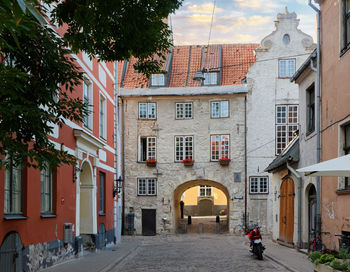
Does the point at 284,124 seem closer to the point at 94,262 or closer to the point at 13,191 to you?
the point at 94,262

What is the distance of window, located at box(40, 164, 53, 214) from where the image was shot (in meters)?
14.1

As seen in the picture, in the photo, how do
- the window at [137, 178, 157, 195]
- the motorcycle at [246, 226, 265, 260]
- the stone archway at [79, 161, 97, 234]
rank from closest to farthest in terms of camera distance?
1. the motorcycle at [246, 226, 265, 260]
2. the stone archway at [79, 161, 97, 234]
3. the window at [137, 178, 157, 195]

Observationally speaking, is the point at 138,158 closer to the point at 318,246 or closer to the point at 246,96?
the point at 246,96

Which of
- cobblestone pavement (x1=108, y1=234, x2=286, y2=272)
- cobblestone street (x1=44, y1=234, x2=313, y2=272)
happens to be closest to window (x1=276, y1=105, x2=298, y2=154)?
cobblestone street (x1=44, y1=234, x2=313, y2=272)

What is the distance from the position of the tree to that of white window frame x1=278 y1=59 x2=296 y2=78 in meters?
24.4

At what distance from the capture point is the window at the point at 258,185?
33.3 m

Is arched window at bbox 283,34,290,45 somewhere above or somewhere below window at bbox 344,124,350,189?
above

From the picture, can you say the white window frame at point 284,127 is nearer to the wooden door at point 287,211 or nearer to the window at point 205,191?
the wooden door at point 287,211

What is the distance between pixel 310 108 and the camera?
62.4 feet

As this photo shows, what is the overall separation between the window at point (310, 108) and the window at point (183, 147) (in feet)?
51.7

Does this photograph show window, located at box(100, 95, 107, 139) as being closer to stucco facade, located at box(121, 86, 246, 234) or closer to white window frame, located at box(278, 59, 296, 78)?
stucco facade, located at box(121, 86, 246, 234)

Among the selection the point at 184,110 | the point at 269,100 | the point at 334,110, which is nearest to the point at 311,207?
the point at 334,110

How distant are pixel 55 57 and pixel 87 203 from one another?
486 inches

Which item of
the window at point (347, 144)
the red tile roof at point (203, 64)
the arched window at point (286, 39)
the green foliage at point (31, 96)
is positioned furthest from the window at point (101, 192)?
the arched window at point (286, 39)
